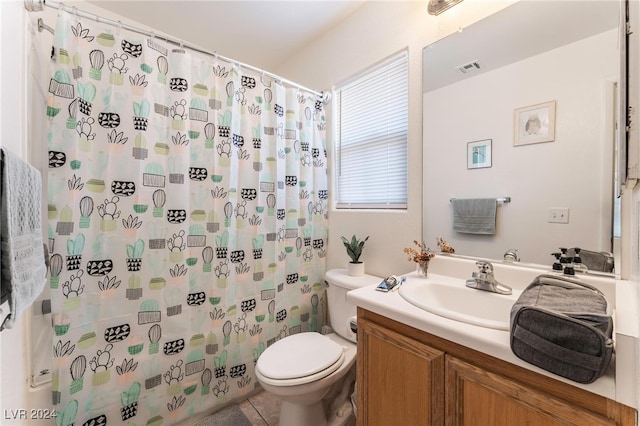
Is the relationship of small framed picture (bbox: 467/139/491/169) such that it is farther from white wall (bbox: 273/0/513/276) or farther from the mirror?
white wall (bbox: 273/0/513/276)

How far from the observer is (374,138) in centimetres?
168

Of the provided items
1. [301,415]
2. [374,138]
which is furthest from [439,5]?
[301,415]

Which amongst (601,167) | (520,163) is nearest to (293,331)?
(520,163)

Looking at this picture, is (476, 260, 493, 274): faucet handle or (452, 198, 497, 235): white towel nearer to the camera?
(476, 260, 493, 274): faucet handle

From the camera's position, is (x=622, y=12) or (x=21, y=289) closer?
(x=21, y=289)

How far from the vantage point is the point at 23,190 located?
2.12ft

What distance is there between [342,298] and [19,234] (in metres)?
1.37

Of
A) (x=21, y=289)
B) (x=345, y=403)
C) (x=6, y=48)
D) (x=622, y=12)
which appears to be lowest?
(x=345, y=403)

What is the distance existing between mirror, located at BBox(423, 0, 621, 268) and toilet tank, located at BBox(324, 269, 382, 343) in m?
0.46

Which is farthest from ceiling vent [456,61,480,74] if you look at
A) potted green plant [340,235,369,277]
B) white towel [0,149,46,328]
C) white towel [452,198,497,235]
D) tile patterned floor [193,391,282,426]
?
tile patterned floor [193,391,282,426]

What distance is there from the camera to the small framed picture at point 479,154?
1169 mm

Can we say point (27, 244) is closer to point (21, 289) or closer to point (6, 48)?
point (21, 289)

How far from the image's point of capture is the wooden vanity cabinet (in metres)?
0.59

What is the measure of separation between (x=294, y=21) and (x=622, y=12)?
1.64 meters
